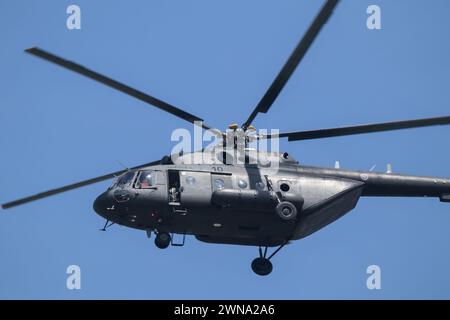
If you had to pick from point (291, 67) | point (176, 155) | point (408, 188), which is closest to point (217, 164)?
point (176, 155)

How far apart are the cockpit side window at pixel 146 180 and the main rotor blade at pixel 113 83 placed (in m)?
2.17

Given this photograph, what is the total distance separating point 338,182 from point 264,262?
3.71m

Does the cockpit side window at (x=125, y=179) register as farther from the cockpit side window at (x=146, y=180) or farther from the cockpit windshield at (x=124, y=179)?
the cockpit side window at (x=146, y=180)

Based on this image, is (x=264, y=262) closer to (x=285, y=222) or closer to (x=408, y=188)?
(x=285, y=222)

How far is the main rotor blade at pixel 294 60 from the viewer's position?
718 inches

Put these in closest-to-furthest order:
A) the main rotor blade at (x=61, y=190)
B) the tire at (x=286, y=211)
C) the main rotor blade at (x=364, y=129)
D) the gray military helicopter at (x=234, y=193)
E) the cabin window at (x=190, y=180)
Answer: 1. the main rotor blade at (x=364, y=129)
2. the gray military helicopter at (x=234, y=193)
3. the tire at (x=286, y=211)
4. the cabin window at (x=190, y=180)
5. the main rotor blade at (x=61, y=190)

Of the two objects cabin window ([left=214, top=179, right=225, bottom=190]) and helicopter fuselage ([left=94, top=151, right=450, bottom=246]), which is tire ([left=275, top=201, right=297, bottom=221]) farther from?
cabin window ([left=214, top=179, right=225, bottom=190])

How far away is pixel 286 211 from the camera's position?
2308cm

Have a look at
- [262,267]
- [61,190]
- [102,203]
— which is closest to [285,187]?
[262,267]

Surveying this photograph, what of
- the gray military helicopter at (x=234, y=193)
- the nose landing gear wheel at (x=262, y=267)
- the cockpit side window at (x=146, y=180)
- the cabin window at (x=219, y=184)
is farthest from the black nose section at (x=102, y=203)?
the nose landing gear wheel at (x=262, y=267)

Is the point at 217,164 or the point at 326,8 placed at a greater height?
the point at 326,8

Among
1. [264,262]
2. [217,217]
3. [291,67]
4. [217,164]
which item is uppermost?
[291,67]

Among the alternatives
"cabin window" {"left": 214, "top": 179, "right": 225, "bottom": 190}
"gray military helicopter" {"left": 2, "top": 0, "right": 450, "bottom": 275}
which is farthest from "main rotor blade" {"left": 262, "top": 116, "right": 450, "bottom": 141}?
"cabin window" {"left": 214, "top": 179, "right": 225, "bottom": 190}

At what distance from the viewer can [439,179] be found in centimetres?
2588
